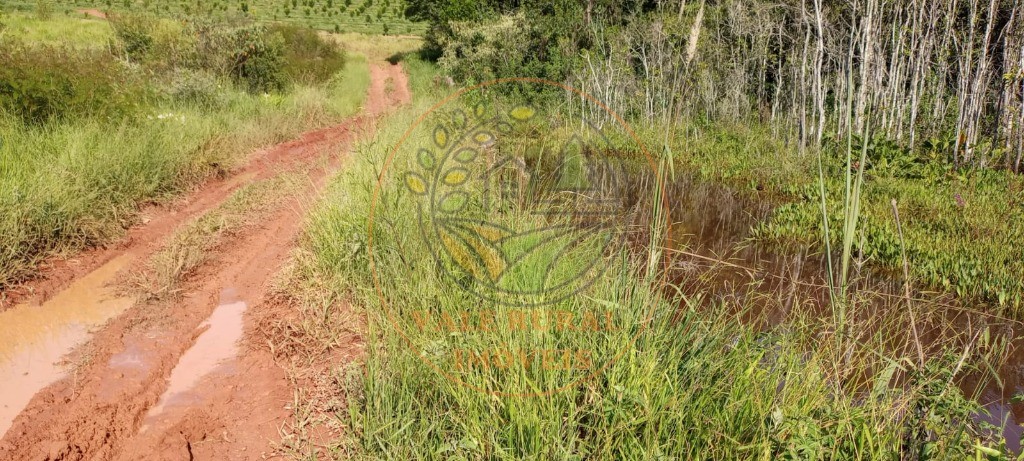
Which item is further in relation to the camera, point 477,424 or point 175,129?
point 175,129

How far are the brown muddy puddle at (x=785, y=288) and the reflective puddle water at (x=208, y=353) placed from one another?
2493 mm

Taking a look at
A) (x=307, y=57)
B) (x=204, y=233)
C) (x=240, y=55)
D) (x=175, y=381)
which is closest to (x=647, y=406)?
(x=175, y=381)

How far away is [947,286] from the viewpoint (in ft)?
15.2

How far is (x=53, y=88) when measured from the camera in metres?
6.32

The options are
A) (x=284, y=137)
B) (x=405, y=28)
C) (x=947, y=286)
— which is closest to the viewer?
(x=947, y=286)

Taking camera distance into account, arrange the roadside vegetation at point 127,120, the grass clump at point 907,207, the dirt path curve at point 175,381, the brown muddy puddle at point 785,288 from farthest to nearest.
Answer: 1. the grass clump at point 907,207
2. the roadside vegetation at point 127,120
3. the brown muddy puddle at point 785,288
4. the dirt path curve at point 175,381

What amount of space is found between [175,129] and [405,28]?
40.2 metres

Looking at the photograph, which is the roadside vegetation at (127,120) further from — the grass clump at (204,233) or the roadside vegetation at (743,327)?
the roadside vegetation at (743,327)

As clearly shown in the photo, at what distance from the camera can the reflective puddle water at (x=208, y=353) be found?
2.82 metres

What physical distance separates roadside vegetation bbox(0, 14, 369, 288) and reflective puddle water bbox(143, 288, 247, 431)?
5.24ft

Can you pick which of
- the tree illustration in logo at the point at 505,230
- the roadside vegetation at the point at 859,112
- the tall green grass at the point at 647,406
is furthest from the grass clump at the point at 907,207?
the tall green grass at the point at 647,406

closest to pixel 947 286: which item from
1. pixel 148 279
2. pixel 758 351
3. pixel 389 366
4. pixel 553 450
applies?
pixel 758 351

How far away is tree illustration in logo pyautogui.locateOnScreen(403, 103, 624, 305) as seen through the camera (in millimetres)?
3068

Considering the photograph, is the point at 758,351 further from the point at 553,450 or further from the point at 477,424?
the point at 477,424
